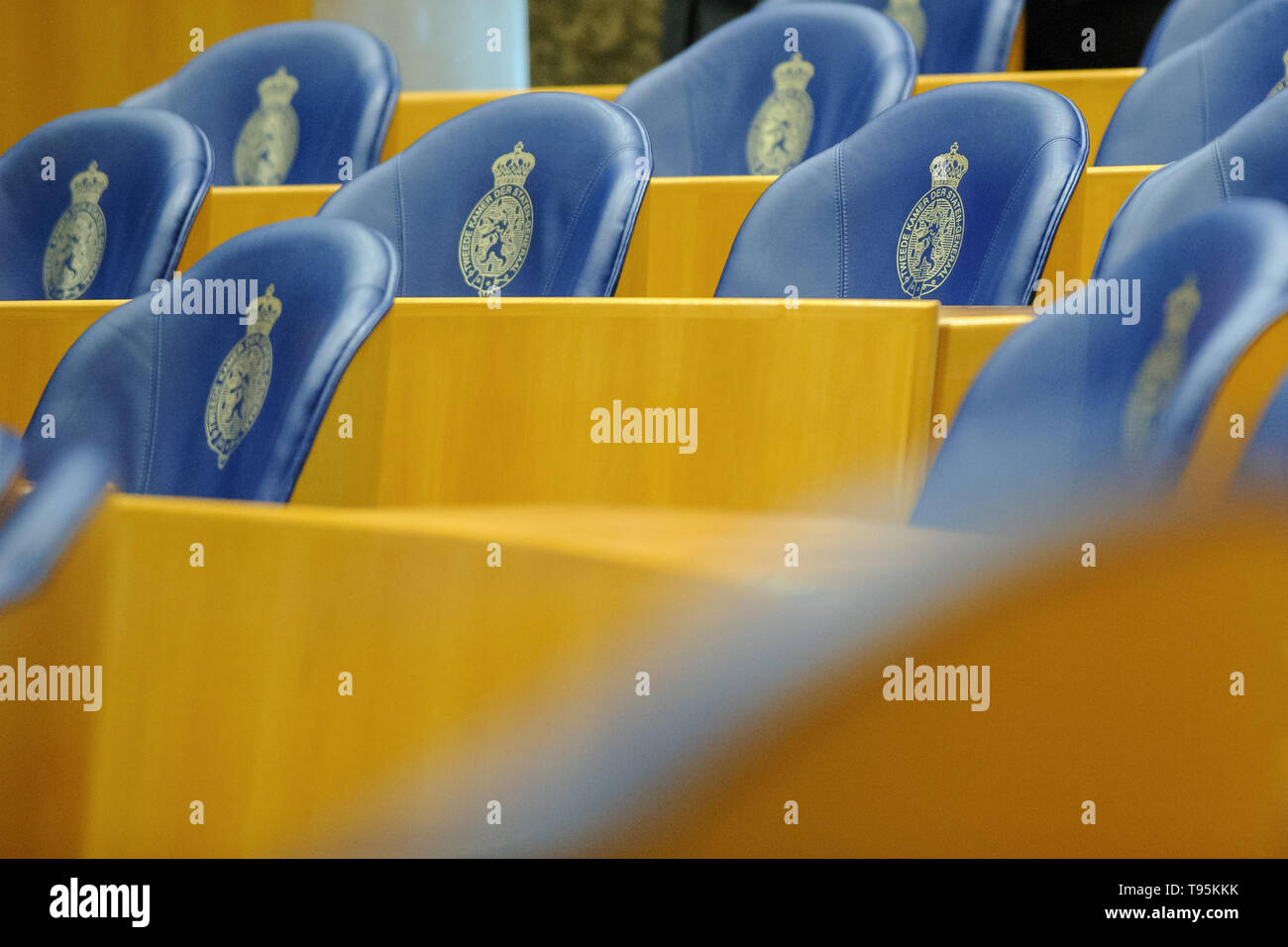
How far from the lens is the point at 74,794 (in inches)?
19.4

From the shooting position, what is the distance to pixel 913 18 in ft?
4.89

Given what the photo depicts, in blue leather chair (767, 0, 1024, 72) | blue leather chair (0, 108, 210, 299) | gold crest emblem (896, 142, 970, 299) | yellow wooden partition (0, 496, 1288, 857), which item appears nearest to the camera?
yellow wooden partition (0, 496, 1288, 857)

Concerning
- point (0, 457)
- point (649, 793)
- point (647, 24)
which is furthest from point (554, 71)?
point (649, 793)

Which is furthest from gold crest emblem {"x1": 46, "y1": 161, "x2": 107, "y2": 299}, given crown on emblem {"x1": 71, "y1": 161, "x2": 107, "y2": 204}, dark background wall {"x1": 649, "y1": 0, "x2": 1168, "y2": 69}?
dark background wall {"x1": 649, "y1": 0, "x2": 1168, "y2": 69}

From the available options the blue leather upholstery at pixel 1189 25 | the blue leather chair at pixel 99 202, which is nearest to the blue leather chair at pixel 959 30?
the blue leather upholstery at pixel 1189 25

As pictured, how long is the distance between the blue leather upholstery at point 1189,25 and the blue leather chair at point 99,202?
0.87 metres

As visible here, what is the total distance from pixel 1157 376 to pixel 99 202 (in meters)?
0.84

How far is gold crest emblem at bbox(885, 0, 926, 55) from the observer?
148cm

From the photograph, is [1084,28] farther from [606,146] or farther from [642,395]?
[642,395]

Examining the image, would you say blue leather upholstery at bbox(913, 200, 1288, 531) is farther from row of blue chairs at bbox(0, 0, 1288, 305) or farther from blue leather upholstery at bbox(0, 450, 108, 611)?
blue leather upholstery at bbox(0, 450, 108, 611)

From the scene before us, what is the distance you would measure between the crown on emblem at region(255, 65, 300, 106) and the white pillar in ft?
1.54
